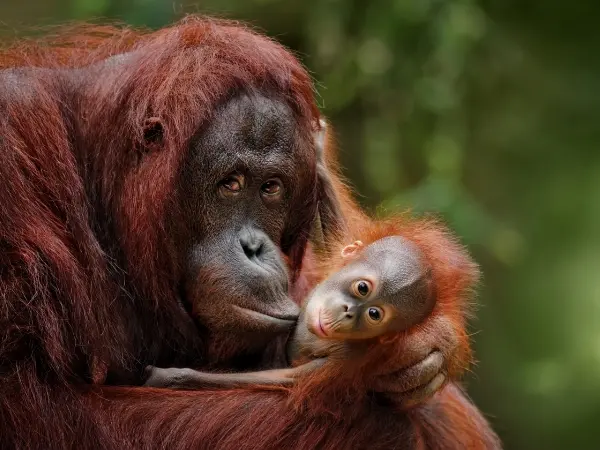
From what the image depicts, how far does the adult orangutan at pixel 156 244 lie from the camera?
2.62 metres

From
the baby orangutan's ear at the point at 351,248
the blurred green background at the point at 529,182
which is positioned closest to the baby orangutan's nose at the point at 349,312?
the baby orangutan's ear at the point at 351,248

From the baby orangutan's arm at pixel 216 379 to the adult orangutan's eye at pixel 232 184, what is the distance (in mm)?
517

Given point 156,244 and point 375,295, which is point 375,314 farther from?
point 156,244

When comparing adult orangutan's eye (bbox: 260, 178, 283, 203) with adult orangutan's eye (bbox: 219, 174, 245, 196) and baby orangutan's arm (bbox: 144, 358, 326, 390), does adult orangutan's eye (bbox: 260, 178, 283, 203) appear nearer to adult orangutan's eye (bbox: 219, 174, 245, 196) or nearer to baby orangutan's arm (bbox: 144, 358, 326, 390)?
adult orangutan's eye (bbox: 219, 174, 245, 196)

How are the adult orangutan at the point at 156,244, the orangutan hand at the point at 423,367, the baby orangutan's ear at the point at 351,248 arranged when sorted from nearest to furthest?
the adult orangutan at the point at 156,244 → the orangutan hand at the point at 423,367 → the baby orangutan's ear at the point at 351,248

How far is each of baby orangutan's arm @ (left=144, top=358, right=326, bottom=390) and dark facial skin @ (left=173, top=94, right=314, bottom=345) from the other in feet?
0.36

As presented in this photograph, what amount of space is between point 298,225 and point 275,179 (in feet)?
0.83

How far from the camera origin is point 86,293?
106 inches

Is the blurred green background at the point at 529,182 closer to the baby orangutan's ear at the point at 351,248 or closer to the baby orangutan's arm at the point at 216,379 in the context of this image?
the baby orangutan's ear at the point at 351,248

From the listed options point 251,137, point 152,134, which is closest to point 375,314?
point 251,137

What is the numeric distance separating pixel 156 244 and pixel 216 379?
1.37ft

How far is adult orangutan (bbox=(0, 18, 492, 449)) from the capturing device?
2.62m

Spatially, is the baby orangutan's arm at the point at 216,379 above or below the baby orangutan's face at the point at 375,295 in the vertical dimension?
below

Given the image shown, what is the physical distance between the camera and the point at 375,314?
2.72 m
